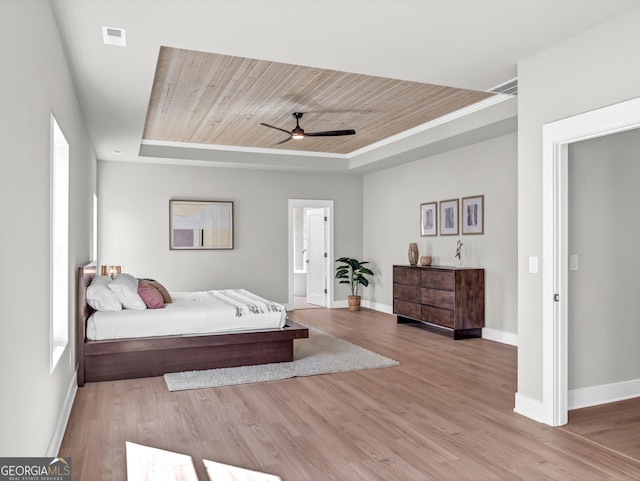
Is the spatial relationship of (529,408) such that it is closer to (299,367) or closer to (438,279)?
(299,367)

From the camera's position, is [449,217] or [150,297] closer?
[150,297]

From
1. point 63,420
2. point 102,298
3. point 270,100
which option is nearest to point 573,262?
point 270,100

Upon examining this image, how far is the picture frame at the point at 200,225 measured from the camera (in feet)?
27.1

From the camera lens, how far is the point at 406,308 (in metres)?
7.41

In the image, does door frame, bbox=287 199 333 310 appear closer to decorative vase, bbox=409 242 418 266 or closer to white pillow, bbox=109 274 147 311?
decorative vase, bbox=409 242 418 266

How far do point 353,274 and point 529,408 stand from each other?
18.7 feet

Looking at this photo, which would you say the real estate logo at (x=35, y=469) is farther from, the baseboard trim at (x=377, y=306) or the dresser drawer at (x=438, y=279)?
the baseboard trim at (x=377, y=306)

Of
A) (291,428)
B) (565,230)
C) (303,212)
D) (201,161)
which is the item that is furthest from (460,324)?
(303,212)

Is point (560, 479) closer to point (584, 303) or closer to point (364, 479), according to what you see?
point (364, 479)

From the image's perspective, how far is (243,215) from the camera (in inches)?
344

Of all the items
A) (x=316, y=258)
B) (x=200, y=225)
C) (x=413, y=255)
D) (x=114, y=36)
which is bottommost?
(x=316, y=258)

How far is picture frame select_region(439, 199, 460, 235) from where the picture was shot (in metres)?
7.01

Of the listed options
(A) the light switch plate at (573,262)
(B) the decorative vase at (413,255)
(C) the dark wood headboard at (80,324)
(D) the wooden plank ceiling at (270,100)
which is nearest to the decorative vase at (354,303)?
(B) the decorative vase at (413,255)

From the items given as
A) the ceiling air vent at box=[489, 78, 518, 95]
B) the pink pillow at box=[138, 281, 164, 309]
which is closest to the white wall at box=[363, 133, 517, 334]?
the ceiling air vent at box=[489, 78, 518, 95]
